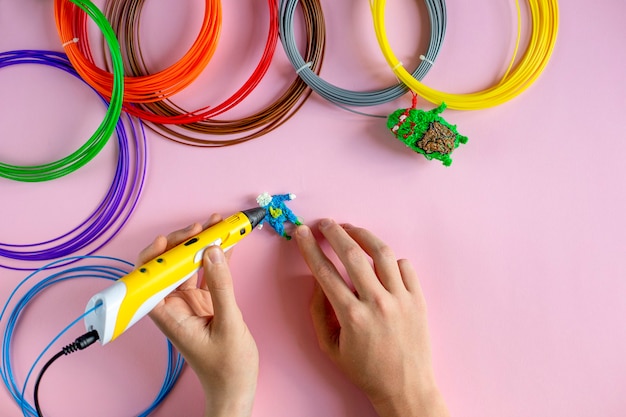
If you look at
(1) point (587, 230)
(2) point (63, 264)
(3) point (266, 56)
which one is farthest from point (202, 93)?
(1) point (587, 230)

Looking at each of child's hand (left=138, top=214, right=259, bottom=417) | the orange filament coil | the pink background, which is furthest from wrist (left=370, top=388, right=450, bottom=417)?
the orange filament coil

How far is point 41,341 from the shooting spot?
5.19ft

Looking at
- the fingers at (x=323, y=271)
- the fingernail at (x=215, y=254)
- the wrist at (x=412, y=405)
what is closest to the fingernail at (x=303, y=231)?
the fingers at (x=323, y=271)

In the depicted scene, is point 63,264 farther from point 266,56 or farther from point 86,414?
point 266,56

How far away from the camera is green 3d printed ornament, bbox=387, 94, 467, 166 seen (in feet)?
4.79

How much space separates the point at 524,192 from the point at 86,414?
1554mm

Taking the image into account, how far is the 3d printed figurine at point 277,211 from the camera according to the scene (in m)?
1.51

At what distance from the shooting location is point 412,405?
4.60 feet

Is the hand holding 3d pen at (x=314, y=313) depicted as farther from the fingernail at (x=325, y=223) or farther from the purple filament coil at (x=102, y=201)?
the purple filament coil at (x=102, y=201)

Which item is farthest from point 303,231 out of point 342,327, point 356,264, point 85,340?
point 85,340

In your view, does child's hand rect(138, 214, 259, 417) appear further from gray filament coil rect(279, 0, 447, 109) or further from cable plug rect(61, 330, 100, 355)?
gray filament coil rect(279, 0, 447, 109)

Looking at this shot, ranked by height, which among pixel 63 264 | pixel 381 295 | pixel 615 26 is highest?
pixel 63 264

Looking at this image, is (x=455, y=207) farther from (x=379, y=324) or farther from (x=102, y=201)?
(x=102, y=201)

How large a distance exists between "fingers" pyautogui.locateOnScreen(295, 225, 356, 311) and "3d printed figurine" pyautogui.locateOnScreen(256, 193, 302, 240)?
0.05 meters
